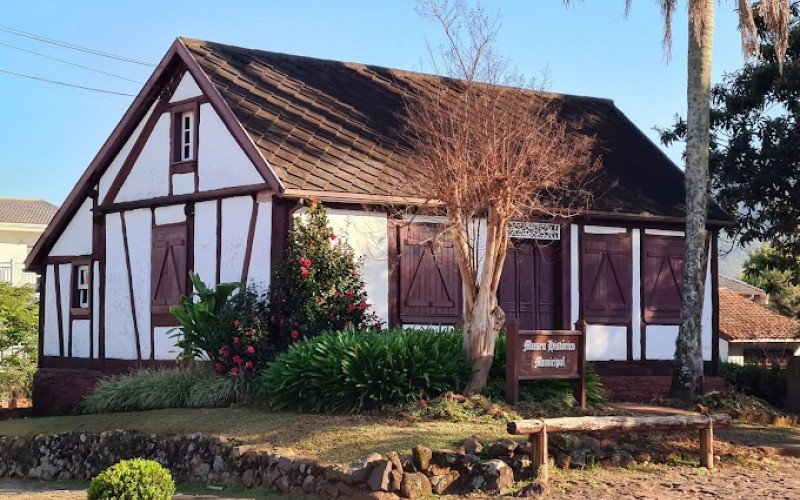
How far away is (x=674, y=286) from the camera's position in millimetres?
21969

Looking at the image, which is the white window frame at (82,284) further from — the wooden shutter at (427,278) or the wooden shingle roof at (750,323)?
the wooden shingle roof at (750,323)

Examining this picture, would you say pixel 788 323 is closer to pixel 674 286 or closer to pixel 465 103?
pixel 674 286

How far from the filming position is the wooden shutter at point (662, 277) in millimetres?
21656

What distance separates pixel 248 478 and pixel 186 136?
31.3 ft

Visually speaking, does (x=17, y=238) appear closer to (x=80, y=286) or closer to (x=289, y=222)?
(x=80, y=286)

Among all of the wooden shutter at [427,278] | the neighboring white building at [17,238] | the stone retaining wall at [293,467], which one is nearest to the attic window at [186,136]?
the wooden shutter at [427,278]

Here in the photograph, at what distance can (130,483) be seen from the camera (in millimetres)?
10695

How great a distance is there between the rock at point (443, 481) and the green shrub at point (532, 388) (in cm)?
315

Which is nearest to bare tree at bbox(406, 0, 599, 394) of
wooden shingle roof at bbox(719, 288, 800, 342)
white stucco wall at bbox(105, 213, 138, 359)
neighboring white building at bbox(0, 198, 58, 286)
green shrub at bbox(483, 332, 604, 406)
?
green shrub at bbox(483, 332, 604, 406)

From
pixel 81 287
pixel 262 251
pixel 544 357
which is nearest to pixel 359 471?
pixel 544 357

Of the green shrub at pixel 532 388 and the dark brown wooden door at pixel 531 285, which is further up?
the dark brown wooden door at pixel 531 285

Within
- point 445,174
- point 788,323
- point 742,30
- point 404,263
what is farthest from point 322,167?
point 788,323

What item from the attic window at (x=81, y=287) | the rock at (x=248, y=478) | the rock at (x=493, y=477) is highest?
the attic window at (x=81, y=287)

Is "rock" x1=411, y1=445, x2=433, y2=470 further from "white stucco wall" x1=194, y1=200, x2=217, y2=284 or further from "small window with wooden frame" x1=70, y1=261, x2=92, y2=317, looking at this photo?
"small window with wooden frame" x1=70, y1=261, x2=92, y2=317
